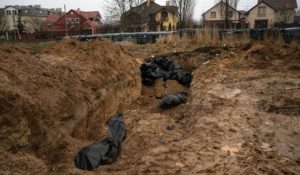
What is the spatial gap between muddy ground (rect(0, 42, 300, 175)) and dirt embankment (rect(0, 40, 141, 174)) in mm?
22

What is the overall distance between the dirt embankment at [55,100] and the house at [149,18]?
27028 millimetres

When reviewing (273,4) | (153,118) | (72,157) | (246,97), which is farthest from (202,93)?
(273,4)

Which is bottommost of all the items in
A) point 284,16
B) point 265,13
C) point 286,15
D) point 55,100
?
point 55,100

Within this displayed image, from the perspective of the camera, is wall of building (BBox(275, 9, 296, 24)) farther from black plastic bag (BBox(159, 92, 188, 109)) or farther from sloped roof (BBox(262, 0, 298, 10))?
black plastic bag (BBox(159, 92, 188, 109))

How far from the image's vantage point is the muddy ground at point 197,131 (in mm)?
4086

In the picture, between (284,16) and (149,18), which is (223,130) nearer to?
(149,18)

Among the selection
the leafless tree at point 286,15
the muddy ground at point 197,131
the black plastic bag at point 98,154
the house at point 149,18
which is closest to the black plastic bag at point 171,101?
the muddy ground at point 197,131

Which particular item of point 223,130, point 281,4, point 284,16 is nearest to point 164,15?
point 284,16

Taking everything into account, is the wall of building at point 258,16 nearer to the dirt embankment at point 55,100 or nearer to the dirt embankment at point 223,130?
the dirt embankment at point 223,130

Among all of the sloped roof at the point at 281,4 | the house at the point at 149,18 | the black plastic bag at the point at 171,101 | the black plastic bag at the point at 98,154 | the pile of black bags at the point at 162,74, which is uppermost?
the sloped roof at the point at 281,4

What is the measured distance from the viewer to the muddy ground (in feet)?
13.4

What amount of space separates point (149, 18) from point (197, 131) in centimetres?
4532

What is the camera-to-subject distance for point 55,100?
546 centimetres

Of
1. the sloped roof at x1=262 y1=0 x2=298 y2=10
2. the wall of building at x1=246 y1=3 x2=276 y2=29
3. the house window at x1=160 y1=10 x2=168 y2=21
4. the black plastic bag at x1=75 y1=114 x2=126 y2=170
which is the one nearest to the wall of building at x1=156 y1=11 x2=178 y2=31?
the house window at x1=160 y1=10 x2=168 y2=21
